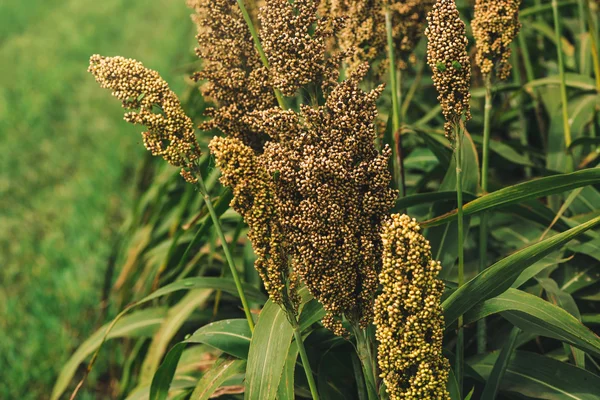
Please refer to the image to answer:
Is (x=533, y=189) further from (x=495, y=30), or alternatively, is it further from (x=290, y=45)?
(x=290, y=45)

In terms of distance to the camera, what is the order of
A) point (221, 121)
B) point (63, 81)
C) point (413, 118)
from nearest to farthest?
point (221, 121)
point (413, 118)
point (63, 81)

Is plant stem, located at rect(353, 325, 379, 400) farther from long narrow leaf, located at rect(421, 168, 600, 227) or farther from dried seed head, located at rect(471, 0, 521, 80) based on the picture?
dried seed head, located at rect(471, 0, 521, 80)

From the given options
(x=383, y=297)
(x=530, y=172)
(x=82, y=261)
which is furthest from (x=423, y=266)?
(x=82, y=261)

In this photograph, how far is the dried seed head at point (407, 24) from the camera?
2199mm

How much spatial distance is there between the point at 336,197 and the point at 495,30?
720mm

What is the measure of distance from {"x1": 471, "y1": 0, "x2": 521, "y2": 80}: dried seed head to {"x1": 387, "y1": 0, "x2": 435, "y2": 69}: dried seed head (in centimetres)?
45

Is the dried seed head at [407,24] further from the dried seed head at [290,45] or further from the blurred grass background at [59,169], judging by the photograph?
the blurred grass background at [59,169]

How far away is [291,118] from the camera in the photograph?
4.81 feet

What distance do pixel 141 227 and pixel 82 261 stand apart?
0.72 m

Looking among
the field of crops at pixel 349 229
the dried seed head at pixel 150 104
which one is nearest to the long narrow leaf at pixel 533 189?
the field of crops at pixel 349 229

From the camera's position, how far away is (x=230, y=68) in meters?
1.75

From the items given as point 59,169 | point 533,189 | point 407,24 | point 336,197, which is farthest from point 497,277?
point 59,169

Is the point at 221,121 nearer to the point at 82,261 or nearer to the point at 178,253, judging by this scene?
the point at 178,253

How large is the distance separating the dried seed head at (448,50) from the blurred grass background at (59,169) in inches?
32.6
